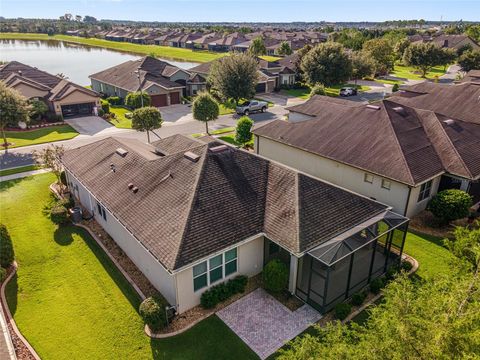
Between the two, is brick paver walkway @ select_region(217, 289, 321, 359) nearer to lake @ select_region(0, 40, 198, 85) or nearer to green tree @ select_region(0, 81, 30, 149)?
green tree @ select_region(0, 81, 30, 149)

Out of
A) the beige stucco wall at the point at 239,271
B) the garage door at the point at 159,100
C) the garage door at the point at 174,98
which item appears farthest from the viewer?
the garage door at the point at 174,98

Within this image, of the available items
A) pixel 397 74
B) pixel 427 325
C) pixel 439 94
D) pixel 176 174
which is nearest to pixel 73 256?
pixel 176 174

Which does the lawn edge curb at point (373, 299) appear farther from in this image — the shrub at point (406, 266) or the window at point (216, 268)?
the window at point (216, 268)

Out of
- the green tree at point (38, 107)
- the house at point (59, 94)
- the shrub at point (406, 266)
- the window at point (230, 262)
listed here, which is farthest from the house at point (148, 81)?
the shrub at point (406, 266)

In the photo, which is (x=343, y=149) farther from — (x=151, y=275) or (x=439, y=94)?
(x=439, y=94)

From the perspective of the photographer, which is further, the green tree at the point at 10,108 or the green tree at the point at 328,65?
the green tree at the point at 328,65
